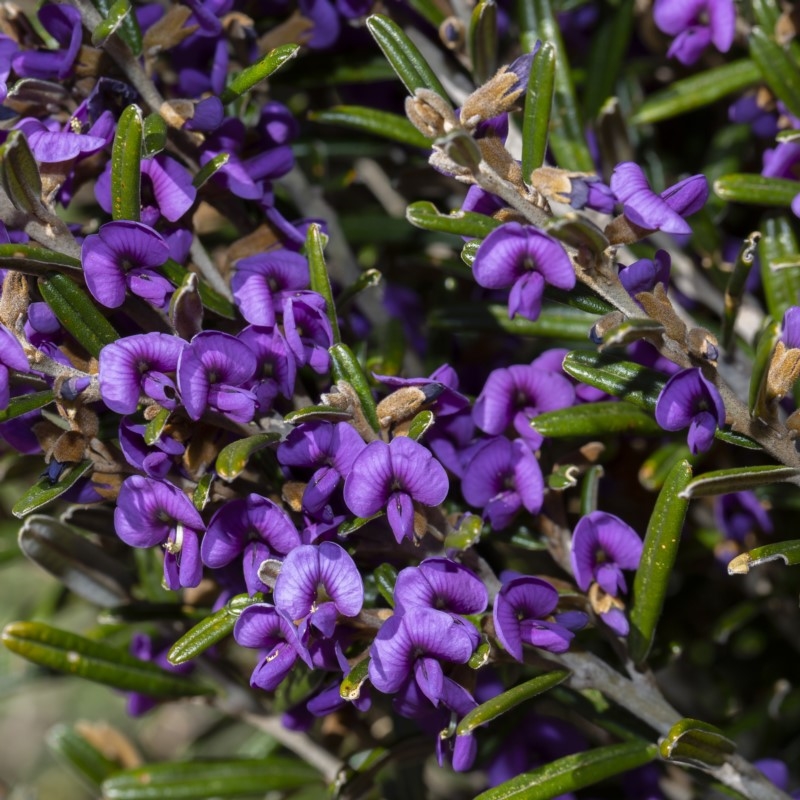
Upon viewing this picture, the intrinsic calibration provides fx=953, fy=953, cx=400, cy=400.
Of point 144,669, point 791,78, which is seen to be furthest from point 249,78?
point 144,669

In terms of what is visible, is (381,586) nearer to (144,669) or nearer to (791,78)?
(144,669)

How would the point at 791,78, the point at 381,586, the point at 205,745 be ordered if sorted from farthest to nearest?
the point at 205,745 → the point at 791,78 → the point at 381,586

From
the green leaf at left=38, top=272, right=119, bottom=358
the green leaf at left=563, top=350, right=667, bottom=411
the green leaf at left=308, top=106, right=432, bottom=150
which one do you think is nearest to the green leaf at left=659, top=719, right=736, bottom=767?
the green leaf at left=563, top=350, right=667, bottom=411

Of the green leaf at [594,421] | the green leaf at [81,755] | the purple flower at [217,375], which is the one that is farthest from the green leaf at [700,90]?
the green leaf at [81,755]

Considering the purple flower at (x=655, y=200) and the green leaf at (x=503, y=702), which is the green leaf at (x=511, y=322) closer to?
the purple flower at (x=655, y=200)

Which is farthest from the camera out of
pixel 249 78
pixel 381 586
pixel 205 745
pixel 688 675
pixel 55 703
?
pixel 55 703

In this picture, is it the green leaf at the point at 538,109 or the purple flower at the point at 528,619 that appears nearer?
the purple flower at the point at 528,619

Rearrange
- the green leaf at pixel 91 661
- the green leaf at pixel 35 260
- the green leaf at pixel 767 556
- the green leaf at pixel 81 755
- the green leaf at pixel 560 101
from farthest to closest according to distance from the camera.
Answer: the green leaf at pixel 81 755 → the green leaf at pixel 560 101 → the green leaf at pixel 91 661 → the green leaf at pixel 767 556 → the green leaf at pixel 35 260

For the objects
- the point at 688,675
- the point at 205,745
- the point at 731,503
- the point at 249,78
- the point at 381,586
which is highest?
the point at 249,78

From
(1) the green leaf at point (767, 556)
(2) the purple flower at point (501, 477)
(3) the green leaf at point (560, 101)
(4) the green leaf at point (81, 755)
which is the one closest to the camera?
(1) the green leaf at point (767, 556)
